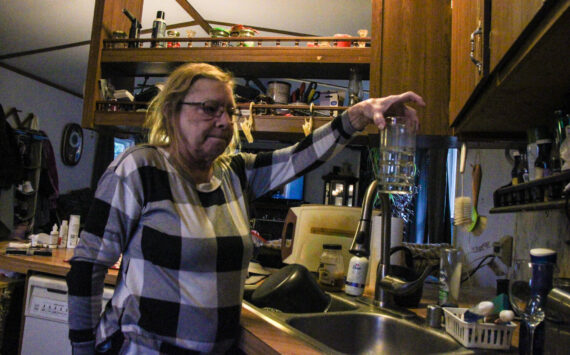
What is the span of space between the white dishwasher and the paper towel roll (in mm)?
1138

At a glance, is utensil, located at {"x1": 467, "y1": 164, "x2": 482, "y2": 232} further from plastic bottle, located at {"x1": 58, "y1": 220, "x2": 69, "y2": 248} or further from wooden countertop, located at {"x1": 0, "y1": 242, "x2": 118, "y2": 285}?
plastic bottle, located at {"x1": 58, "y1": 220, "x2": 69, "y2": 248}

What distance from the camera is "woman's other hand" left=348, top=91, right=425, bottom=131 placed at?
1165 millimetres

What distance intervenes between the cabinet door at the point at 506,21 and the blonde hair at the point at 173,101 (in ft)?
2.30

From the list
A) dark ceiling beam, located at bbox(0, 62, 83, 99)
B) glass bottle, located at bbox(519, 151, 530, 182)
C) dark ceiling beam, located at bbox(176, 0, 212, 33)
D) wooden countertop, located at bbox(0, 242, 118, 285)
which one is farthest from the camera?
dark ceiling beam, located at bbox(0, 62, 83, 99)

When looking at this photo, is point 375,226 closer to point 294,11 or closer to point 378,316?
point 378,316

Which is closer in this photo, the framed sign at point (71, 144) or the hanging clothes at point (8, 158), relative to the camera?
the hanging clothes at point (8, 158)

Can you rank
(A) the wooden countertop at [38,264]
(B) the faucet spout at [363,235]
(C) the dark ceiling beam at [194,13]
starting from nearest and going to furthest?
(B) the faucet spout at [363,235] → (A) the wooden countertop at [38,264] → (C) the dark ceiling beam at [194,13]

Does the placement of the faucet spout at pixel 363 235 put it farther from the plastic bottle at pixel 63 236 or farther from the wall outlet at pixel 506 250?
the plastic bottle at pixel 63 236

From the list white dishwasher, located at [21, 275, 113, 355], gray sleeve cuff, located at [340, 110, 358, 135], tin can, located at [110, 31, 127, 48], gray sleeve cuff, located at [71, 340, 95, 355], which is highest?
tin can, located at [110, 31, 127, 48]

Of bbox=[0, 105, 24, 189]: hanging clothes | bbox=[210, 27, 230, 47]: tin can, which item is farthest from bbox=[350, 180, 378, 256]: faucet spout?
bbox=[0, 105, 24, 189]: hanging clothes

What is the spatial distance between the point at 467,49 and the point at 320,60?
2.92 ft

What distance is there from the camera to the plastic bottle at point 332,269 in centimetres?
184

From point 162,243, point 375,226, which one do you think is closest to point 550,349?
point 162,243

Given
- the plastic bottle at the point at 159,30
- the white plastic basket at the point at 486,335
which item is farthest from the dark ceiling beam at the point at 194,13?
the white plastic basket at the point at 486,335
